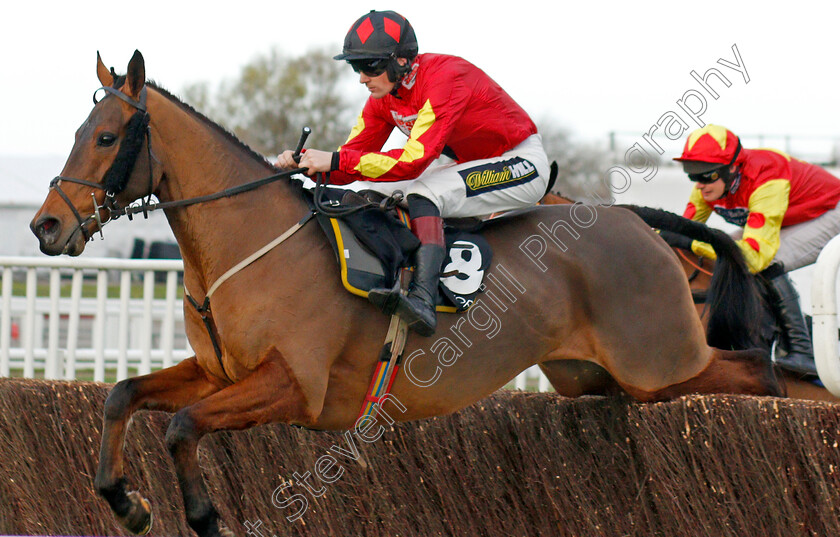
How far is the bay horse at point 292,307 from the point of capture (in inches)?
130

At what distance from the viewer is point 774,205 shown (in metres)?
5.21

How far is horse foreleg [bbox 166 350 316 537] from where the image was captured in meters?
3.19

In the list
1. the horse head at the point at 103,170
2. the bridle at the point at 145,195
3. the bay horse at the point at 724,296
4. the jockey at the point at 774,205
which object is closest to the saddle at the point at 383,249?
the bridle at the point at 145,195

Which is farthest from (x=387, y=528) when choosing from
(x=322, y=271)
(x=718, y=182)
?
(x=718, y=182)

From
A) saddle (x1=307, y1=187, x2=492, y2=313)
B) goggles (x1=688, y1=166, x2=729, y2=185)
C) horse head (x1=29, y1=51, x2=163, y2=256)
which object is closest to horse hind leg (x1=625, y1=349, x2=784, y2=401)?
saddle (x1=307, y1=187, x2=492, y2=313)

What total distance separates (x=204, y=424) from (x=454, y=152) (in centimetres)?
168

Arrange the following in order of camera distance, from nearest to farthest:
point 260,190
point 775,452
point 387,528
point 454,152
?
point 775,452, point 260,190, point 454,152, point 387,528

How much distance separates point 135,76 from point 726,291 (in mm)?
3052

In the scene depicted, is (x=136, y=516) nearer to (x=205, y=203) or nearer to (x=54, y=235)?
(x=54, y=235)

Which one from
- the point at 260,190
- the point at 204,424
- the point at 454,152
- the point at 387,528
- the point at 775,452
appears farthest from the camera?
the point at 387,528

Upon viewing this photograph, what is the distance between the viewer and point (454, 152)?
4.13m

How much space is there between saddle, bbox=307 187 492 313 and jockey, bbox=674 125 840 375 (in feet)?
6.30

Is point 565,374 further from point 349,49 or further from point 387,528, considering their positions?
point 349,49

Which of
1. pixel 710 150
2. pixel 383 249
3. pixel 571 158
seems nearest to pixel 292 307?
pixel 383 249
